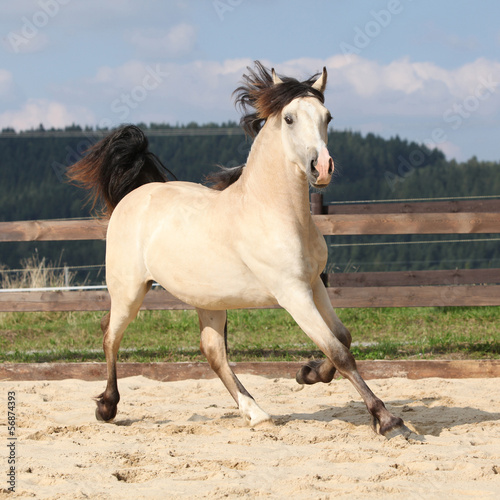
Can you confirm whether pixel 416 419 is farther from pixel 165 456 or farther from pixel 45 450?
pixel 45 450

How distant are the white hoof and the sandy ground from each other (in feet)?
0.22

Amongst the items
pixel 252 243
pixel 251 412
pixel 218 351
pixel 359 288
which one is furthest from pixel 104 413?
pixel 359 288

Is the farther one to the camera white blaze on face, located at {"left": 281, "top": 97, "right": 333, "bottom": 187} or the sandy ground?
white blaze on face, located at {"left": 281, "top": 97, "right": 333, "bottom": 187}

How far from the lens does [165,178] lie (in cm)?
583

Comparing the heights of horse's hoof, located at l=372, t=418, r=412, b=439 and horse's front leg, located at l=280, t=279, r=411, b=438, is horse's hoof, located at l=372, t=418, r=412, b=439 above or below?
below

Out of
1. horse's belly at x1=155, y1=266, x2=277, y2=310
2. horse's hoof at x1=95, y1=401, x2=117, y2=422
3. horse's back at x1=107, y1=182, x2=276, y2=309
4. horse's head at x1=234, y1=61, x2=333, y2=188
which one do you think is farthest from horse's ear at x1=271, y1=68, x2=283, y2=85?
horse's hoof at x1=95, y1=401, x2=117, y2=422

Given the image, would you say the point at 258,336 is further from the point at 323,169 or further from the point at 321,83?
the point at 323,169

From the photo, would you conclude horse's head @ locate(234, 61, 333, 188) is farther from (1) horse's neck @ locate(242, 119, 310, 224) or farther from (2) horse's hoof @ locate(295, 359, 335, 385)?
(2) horse's hoof @ locate(295, 359, 335, 385)

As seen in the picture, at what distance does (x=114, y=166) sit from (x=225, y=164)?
37.0 m

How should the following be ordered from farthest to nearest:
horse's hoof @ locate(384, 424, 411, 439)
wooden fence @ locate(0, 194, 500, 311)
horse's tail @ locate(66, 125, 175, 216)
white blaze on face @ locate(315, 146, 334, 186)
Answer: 1. wooden fence @ locate(0, 194, 500, 311)
2. horse's tail @ locate(66, 125, 175, 216)
3. horse's hoof @ locate(384, 424, 411, 439)
4. white blaze on face @ locate(315, 146, 334, 186)

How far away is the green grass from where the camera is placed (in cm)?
699

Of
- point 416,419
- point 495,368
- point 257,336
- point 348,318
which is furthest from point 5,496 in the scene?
point 348,318

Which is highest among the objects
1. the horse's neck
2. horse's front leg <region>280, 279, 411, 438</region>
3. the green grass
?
the horse's neck

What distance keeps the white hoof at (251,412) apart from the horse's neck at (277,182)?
1.30 meters
